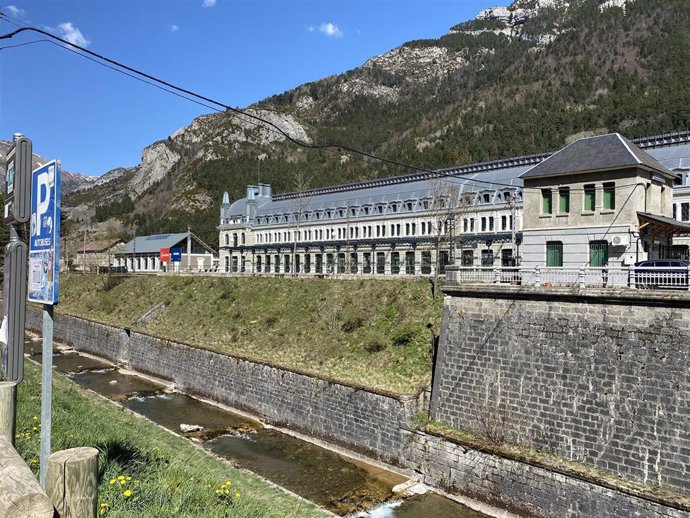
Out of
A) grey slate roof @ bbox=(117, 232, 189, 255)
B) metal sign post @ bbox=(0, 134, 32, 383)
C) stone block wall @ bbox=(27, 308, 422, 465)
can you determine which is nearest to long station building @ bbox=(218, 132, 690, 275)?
grey slate roof @ bbox=(117, 232, 189, 255)

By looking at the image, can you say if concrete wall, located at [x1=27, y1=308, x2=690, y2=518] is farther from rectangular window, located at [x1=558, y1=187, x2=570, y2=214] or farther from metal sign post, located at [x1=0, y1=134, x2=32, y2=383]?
metal sign post, located at [x1=0, y1=134, x2=32, y2=383]

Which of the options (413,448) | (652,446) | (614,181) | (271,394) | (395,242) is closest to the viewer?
(652,446)

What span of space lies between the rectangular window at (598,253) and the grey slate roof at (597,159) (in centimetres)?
340

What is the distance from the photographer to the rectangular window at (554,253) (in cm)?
2494

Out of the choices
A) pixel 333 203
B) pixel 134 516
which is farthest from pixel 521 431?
pixel 333 203

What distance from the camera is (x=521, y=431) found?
19078 millimetres

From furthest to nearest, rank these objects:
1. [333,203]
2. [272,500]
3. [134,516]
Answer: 1. [333,203]
2. [272,500]
3. [134,516]

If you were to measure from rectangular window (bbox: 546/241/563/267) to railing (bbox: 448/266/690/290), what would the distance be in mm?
3246

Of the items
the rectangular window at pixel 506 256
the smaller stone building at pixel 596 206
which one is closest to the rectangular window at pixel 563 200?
the smaller stone building at pixel 596 206

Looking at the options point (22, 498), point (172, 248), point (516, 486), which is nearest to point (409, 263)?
point (172, 248)

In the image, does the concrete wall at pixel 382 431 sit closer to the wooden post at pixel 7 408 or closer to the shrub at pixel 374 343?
the shrub at pixel 374 343

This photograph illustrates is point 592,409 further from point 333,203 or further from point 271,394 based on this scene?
point 333,203

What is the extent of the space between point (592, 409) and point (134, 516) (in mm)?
15560

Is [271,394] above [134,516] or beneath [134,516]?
beneath
